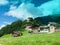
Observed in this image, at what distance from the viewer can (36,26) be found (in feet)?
266

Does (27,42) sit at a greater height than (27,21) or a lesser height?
lesser

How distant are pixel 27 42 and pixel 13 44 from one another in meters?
2.00

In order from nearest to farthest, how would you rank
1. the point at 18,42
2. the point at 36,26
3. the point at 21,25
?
the point at 18,42
the point at 36,26
the point at 21,25

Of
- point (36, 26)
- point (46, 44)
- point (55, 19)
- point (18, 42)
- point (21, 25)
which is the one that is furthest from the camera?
point (55, 19)

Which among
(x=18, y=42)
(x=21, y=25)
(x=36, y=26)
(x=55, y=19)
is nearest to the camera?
(x=18, y=42)

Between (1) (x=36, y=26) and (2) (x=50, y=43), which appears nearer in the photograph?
(2) (x=50, y=43)

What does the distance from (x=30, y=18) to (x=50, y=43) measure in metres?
59.0

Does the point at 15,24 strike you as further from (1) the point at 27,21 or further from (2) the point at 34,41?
(2) the point at 34,41

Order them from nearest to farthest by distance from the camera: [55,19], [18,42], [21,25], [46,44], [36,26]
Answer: [46,44], [18,42], [36,26], [21,25], [55,19]

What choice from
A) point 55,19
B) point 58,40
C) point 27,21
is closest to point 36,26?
point 27,21

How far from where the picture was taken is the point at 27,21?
8700 centimetres

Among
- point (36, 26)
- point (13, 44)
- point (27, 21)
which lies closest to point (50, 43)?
point (13, 44)

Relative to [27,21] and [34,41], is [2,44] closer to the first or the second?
[34,41]

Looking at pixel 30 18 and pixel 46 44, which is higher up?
pixel 30 18
